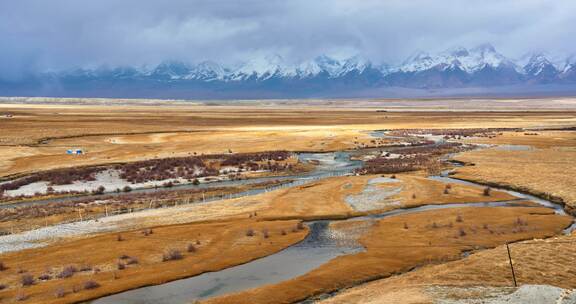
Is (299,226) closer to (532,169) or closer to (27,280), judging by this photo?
(27,280)

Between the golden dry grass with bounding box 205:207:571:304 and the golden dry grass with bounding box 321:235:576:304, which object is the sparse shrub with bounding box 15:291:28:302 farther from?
the golden dry grass with bounding box 321:235:576:304

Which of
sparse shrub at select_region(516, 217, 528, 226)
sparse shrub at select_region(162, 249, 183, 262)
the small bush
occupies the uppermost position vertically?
sparse shrub at select_region(162, 249, 183, 262)

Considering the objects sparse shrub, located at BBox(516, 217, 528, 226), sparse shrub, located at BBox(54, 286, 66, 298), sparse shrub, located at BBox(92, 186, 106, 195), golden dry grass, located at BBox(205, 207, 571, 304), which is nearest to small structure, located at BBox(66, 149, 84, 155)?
sparse shrub, located at BBox(92, 186, 106, 195)

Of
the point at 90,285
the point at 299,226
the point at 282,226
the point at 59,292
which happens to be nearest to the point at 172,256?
the point at 90,285

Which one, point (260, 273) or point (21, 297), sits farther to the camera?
point (260, 273)

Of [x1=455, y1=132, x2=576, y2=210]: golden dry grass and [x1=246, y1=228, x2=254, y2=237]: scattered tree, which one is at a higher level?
[x1=246, y1=228, x2=254, y2=237]: scattered tree

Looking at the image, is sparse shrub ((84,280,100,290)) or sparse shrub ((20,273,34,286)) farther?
sparse shrub ((20,273,34,286))

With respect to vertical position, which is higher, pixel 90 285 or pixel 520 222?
pixel 90 285

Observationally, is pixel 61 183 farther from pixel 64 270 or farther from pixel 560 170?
pixel 560 170

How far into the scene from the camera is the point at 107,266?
25688 millimetres

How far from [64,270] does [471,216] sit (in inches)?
925

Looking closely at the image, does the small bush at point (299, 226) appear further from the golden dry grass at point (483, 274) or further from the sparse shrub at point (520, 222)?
the sparse shrub at point (520, 222)

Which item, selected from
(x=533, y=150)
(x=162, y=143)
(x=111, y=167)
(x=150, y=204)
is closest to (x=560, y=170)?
(x=533, y=150)

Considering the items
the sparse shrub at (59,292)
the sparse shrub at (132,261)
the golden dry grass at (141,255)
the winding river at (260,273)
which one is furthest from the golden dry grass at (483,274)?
the sparse shrub at (59,292)
